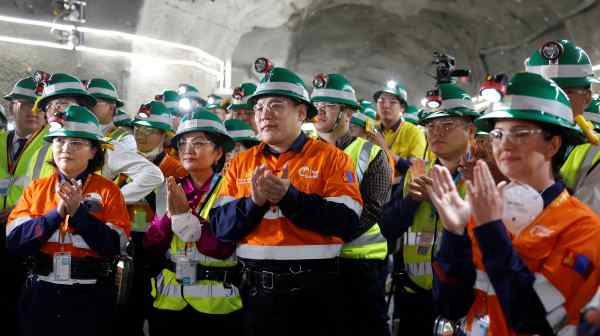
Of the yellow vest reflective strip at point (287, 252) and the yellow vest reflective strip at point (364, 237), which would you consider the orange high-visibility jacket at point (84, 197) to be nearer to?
the yellow vest reflective strip at point (287, 252)

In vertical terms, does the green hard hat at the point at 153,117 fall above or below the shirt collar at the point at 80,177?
above

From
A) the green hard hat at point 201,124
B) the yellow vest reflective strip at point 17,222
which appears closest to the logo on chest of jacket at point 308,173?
the green hard hat at point 201,124

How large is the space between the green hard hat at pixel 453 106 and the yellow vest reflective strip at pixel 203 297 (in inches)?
74.1

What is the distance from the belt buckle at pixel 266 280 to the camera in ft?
10.6

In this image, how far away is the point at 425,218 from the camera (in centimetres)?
412

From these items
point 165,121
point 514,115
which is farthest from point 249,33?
point 514,115

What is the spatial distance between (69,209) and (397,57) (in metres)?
17.9

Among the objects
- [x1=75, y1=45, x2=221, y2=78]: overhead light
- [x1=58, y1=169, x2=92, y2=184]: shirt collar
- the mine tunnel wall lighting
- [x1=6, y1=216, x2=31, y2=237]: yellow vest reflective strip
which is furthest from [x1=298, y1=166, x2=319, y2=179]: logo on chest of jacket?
[x1=75, y1=45, x2=221, y2=78]: overhead light

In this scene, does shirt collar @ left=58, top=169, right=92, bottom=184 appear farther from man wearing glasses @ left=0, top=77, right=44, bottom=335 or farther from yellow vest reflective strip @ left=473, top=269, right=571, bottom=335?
yellow vest reflective strip @ left=473, top=269, right=571, bottom=335

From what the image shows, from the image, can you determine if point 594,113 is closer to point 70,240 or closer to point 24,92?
point 70,240

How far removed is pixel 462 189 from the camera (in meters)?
3.86

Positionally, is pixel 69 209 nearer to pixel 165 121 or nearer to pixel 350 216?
pixel 350 216

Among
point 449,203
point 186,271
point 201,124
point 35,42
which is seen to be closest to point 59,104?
point 201,124

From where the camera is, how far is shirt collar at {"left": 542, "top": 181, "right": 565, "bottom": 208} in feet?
7.45
